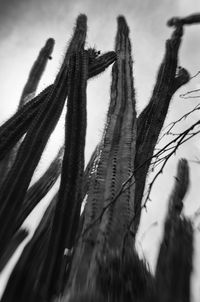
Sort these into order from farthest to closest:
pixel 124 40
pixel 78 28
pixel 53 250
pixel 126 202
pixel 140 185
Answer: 1. pixel 78 28
2. pixel 124 40
3. pixel 140 185
4. pixel 126 202
5. pixel 53 250

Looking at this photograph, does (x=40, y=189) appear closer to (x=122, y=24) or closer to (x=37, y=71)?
(x=122, y=24)

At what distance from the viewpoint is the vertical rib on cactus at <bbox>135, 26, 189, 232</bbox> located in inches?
124

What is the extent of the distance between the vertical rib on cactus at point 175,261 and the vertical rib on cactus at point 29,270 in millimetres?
836

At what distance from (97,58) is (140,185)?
1.58 meters

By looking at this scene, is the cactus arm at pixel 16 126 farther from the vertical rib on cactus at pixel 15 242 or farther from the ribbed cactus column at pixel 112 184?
the vertical rib on cactus at pixel 15 242

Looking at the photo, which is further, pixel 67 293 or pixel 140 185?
pixel 140 185

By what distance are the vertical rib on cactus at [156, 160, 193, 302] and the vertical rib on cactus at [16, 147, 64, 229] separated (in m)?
1.44

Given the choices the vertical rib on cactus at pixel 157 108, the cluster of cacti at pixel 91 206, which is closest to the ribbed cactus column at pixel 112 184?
the cluster of cacti at pixel 91 206

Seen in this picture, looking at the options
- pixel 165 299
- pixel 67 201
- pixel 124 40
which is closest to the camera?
pixel 165 299

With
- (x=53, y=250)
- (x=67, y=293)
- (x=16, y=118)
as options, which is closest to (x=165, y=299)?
(x=67, y=293)

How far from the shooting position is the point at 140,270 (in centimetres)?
185

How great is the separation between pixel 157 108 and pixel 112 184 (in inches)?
58.4

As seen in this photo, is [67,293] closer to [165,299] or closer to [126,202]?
[165,299]

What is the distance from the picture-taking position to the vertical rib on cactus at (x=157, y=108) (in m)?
3.15
